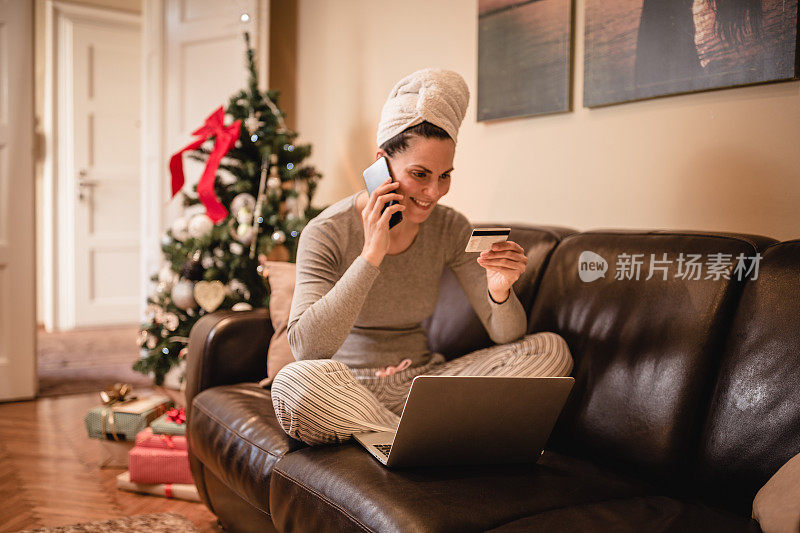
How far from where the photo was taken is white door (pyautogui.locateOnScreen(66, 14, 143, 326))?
5.56 m

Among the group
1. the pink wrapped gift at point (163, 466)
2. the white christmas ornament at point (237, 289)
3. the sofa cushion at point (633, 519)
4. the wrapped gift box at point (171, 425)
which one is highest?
the white christmas ornament at point (237, 289)

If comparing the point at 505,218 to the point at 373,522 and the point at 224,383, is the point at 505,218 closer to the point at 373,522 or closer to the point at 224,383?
the point at 224,383

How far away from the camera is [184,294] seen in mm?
2799

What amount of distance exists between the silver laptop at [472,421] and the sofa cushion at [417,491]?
0.08ft

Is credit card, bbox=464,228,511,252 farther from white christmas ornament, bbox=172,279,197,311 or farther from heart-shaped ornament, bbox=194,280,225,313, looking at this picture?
white christmas ornament, bbox=172,279,197,311

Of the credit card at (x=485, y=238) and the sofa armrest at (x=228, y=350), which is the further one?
the sofa armrest at (x=228, y=350)

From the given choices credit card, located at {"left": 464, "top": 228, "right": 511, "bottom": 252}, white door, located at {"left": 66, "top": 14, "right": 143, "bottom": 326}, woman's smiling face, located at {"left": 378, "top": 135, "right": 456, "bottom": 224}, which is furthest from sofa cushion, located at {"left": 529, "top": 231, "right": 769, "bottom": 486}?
white door, located at {"left": 66, "top": 14, "right": 143, "bottom": 326}

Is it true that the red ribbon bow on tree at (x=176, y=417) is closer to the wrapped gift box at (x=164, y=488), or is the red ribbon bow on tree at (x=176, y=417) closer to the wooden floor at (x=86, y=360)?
the wrapped gift box at (x=164, y=488)

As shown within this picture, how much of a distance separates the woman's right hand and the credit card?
174 millimetres

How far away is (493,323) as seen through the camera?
1.66 m

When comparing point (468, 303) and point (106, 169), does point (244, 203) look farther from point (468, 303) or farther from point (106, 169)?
point (106, 169)

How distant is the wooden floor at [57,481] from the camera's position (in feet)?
6.84

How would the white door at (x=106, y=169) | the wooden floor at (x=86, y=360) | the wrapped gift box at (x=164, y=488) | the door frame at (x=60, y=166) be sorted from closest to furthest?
1. the wrapped gift box at (x=164, y=488)
2. the wooden floor at (x=86, y=360)
3. the door frame at (x=60, y=166)
4. the white door at (x=106, y=169)

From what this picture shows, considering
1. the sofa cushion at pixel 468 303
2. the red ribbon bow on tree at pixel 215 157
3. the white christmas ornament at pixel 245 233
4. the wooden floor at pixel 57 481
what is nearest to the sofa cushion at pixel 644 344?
the sofa cushion at pixel 468 303
